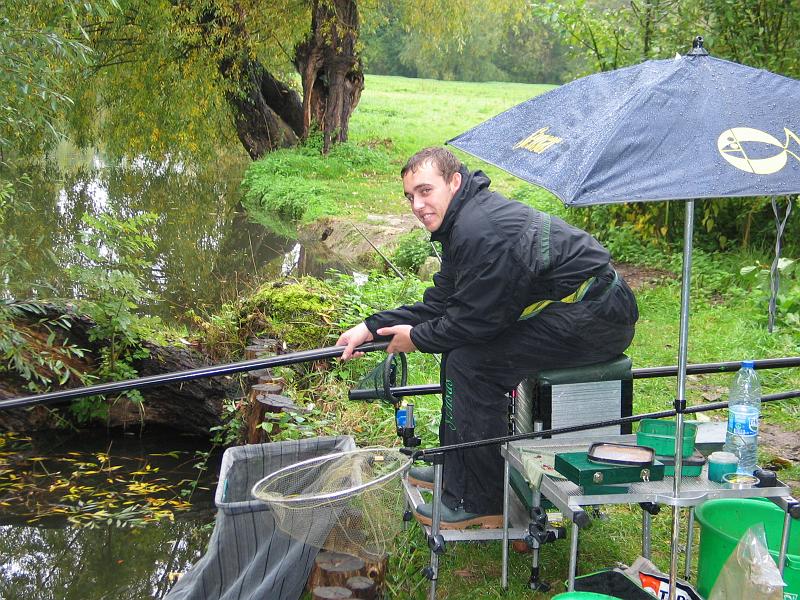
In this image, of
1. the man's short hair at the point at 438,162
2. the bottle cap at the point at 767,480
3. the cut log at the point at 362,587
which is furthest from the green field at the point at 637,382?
the man's short hair at the point at 438,162

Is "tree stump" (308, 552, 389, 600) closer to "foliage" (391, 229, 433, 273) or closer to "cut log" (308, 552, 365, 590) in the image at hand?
"cut log" (308, 552, 365, 590)

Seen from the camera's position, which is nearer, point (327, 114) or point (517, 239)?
point (517, 239)

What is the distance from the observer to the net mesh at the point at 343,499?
343 cm

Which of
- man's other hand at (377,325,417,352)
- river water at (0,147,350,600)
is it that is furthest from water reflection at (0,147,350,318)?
man's other hand at (377,325,417,352)

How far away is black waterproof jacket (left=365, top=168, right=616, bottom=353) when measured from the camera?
3.49m

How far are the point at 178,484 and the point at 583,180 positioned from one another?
4.52 m

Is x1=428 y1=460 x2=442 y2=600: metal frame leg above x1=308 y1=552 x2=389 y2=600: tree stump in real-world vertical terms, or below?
above

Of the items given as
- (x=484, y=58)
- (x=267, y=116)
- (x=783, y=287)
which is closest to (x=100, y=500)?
(x=783, y=287)

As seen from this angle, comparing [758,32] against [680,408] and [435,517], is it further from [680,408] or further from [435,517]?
[435,517]

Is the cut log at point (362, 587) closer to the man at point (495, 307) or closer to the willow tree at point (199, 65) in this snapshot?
the man at point (495, 307)

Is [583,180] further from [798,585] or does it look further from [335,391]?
[335,391]

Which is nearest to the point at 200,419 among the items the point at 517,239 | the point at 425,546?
the point at 425,546

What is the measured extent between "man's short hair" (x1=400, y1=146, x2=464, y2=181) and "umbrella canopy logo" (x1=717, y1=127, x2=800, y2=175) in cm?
107

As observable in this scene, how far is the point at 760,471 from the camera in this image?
328 cm
